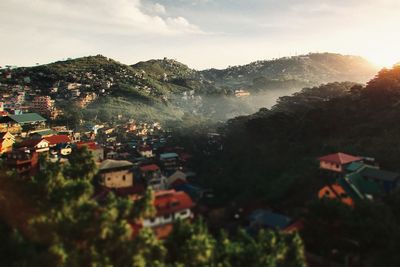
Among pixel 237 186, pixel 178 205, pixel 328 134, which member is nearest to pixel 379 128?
pixel 328 134

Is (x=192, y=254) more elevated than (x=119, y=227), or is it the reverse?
(x=119, y=227)

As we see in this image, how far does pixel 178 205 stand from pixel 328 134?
27.7 m

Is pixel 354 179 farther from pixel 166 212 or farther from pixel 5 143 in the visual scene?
pixel 5 143

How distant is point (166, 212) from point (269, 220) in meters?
8.51

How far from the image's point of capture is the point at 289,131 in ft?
160

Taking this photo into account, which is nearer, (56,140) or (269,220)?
(269,220)

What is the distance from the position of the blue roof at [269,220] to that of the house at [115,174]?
15.1 meters

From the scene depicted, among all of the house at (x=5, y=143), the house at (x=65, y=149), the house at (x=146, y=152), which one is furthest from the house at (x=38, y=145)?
the house at (x=146, y=152)

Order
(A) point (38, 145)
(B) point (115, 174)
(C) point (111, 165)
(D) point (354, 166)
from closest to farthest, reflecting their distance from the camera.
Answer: (D) point (354, 166) < (B) point (115, 174) < (C) point (111, 165) < (A) point (38, 145)

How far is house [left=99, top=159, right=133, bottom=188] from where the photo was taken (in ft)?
119

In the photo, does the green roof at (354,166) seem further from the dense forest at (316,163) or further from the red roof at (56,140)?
the red roof at (56,140)

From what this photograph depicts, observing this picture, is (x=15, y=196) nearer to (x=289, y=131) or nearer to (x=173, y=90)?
(x=289, y=131)

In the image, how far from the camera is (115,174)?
36875 millimetres

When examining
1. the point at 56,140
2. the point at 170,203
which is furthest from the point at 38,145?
the point at 170,203
